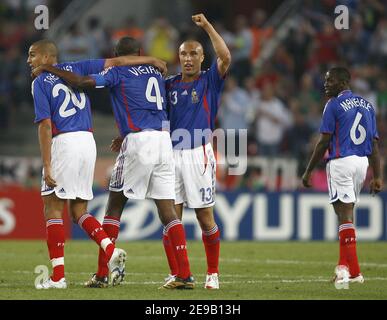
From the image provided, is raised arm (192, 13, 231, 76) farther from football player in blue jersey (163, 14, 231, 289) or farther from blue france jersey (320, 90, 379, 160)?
blue france jersey (320, 90, 379, 160)

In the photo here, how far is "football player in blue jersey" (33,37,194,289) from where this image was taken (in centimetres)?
998

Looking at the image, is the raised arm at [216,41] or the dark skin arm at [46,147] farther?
the raised arm at [216,41]

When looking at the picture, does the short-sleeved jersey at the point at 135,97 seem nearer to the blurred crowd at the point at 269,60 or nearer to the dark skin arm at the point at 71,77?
the dark skin arm at the point at 71,77

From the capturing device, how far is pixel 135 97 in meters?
10.1

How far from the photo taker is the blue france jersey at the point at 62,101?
9898mm

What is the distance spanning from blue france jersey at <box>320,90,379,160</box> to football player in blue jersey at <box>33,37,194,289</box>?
1.84 meters

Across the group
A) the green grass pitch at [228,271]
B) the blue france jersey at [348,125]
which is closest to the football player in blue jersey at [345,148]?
the blue france jersey at [348,125]

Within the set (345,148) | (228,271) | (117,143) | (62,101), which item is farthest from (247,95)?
(62,101)

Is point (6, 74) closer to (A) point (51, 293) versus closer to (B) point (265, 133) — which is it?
(B) point (265, 133)

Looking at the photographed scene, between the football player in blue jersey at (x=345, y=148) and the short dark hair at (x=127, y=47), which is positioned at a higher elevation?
the short dark hair at (x=127, y=47)

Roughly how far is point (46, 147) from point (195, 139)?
58.1 inches

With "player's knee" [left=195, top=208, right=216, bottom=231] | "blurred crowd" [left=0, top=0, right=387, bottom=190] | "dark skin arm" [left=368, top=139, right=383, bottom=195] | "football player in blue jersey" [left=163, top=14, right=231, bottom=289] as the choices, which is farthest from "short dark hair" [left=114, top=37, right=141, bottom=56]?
"blurred crowd" [left=0, top=0, right=387, bottom=190]

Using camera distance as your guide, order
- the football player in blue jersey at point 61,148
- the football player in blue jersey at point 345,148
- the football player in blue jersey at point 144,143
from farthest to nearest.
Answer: the football player in blue jersey at point 345,148 → the football player in blue jersey at point 144,143 → the football player in blue jersey at point 61,148

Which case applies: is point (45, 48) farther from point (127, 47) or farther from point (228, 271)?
point (228, 271)
